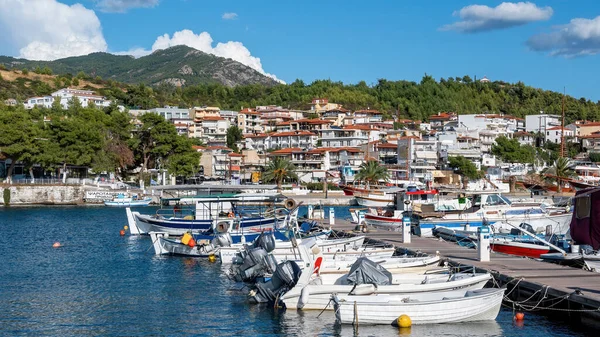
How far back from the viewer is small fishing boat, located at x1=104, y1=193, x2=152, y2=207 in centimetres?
7606

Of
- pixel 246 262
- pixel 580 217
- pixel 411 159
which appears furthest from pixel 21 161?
pixel 580 217

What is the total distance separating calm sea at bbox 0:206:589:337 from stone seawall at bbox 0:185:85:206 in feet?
130

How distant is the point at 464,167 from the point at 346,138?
20.0 m

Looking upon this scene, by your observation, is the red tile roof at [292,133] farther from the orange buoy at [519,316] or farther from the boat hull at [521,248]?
the orange buoy at [519,316]

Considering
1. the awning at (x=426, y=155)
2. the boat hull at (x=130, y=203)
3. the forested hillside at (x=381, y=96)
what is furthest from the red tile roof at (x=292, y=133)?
the boat hull at (x=130, y=203)

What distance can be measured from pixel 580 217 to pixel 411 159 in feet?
246

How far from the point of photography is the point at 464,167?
99562 mm

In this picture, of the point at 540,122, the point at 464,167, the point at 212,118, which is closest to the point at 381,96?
the point at 540,122

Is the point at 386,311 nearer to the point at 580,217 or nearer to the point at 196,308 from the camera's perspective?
the point at 196,308

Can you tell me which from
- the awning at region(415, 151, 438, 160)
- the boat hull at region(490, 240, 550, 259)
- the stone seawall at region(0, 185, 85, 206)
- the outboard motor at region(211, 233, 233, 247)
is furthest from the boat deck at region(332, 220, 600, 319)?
the awning at region(415, 151, 438, 160)

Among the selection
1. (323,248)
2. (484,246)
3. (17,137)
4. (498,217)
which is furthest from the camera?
(17,137)

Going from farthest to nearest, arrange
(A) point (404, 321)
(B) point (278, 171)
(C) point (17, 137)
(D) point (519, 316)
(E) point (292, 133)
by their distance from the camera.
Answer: (E) point (292, 133) → (B) point (278, 171) → (C) point (17, 137) → (D) point (519, 316) → (A) point (404, 321)

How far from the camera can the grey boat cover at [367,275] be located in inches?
769

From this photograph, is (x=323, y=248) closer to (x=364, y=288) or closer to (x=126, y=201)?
(x=364, y=288)
